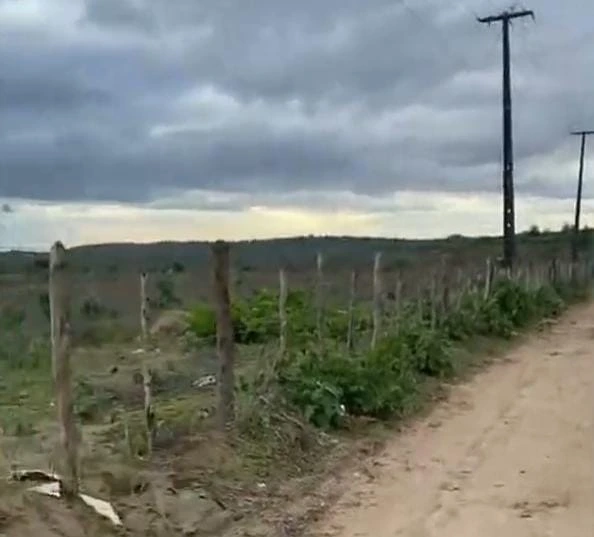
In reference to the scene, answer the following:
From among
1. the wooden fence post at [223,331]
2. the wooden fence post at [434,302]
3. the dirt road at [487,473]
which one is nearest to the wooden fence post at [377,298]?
the dirt road at [487,473]

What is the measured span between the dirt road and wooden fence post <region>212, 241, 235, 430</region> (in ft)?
4.17

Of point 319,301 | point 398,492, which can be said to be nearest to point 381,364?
point 319,301

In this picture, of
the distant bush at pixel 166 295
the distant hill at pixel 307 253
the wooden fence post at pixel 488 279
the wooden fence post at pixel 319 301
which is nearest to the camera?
the wooden fence post at pixel 319 301

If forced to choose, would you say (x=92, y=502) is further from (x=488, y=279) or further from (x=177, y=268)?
(x=177, y=268)

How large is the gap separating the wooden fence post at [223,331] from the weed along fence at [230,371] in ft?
0.04

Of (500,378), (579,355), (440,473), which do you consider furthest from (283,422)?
(579,355)

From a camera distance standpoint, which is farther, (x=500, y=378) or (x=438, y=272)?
(x=438, y=272)

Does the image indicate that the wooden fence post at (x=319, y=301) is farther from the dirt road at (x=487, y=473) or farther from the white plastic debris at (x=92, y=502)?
the white plastic debris at (x=92, y=502)

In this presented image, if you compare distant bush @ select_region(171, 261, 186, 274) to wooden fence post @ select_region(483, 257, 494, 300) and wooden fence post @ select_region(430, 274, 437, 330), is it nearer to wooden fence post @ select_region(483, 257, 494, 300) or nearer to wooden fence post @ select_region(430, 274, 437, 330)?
wooden fence post @ select_region(483, 257, 494, 300)

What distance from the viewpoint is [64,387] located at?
7.04m

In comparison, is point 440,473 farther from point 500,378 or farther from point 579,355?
point 579,355

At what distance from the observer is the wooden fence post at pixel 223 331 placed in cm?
953

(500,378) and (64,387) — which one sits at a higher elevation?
(64,387)

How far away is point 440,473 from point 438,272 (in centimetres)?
1092
